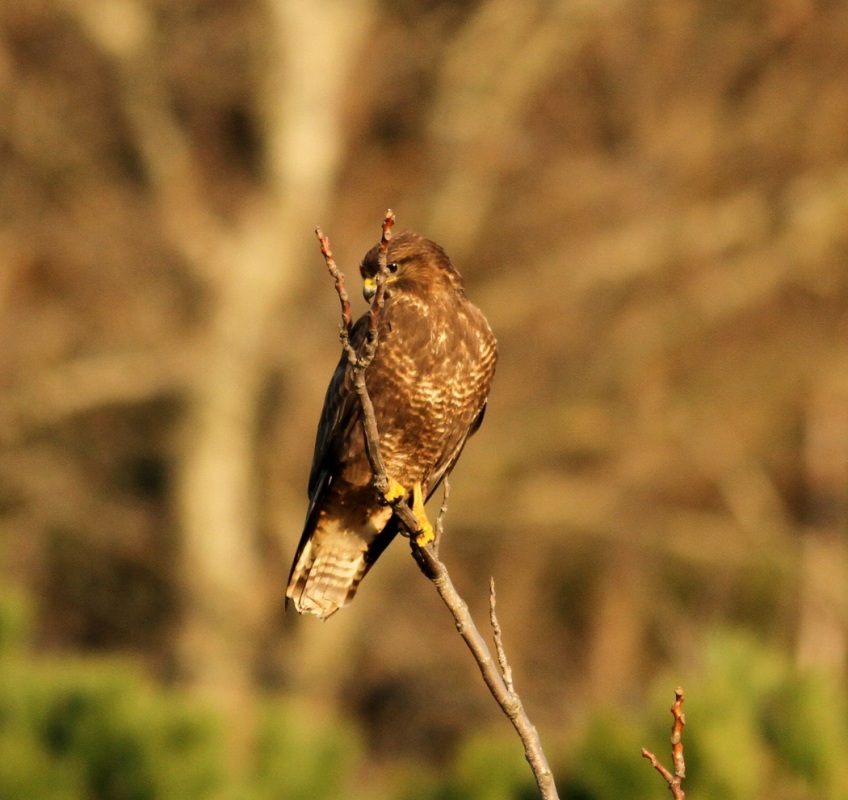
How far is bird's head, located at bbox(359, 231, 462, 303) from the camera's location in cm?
397

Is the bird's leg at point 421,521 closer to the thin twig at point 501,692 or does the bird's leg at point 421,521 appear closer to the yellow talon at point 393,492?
the yellow talon at point 393,492

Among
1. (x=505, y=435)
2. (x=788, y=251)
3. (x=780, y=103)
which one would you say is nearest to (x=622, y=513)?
(x=505, y=435)

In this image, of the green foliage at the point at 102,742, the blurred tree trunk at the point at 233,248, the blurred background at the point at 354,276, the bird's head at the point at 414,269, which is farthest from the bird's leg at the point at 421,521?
the blurred tree trunk at the point at 233,248

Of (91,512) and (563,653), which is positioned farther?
(563,653)

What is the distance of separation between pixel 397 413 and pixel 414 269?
362 mm

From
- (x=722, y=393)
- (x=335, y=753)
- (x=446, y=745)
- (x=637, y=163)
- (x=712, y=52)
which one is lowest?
(x=335, y=753)

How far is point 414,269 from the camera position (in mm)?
4008

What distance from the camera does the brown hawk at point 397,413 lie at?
12.8 ft

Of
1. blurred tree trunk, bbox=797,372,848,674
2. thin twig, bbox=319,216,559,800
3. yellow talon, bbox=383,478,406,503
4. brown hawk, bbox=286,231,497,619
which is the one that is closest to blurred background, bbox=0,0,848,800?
blurred tree trunk, bbox=797,372,848,674

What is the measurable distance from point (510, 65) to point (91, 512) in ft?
13.9

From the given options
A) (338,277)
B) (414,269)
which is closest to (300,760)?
(414,269)

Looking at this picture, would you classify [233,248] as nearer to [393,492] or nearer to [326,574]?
[326,574]

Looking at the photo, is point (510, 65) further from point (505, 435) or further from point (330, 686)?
point (330, 686)

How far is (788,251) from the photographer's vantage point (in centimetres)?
1101
